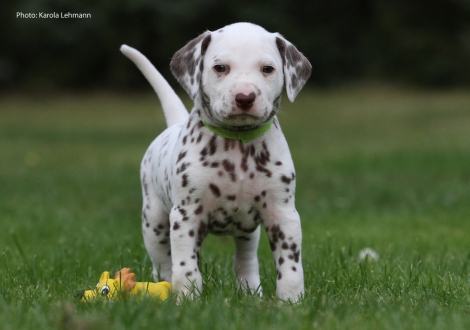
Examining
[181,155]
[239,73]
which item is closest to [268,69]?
[239,73]

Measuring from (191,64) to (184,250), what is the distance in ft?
3.24

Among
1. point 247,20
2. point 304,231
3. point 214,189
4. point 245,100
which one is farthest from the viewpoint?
point 247,20

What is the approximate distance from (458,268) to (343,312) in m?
1.96

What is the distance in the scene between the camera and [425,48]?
112 ft

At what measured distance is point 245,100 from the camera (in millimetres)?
3711

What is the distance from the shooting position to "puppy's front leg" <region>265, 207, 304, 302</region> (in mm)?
3938

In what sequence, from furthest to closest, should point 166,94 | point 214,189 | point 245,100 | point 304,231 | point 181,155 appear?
point 304,231 < point 166,94 < point 181,155 < point 214,189 < point 245,100

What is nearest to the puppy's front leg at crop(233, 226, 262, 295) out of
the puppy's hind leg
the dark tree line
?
the puppy's hind leg

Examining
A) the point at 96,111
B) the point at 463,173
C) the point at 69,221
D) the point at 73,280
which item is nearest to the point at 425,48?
the point at 96,111

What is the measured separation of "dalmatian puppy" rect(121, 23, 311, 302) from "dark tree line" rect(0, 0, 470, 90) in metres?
25.7

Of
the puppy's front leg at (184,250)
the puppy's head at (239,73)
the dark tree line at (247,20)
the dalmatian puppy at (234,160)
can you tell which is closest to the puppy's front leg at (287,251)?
the dalmatian puppy at (234,160)

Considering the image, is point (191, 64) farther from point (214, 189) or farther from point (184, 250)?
point (184, 250)

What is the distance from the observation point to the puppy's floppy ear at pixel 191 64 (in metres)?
4.05

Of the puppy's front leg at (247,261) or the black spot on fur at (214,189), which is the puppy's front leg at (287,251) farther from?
the puppy's front leg at (247,261)
